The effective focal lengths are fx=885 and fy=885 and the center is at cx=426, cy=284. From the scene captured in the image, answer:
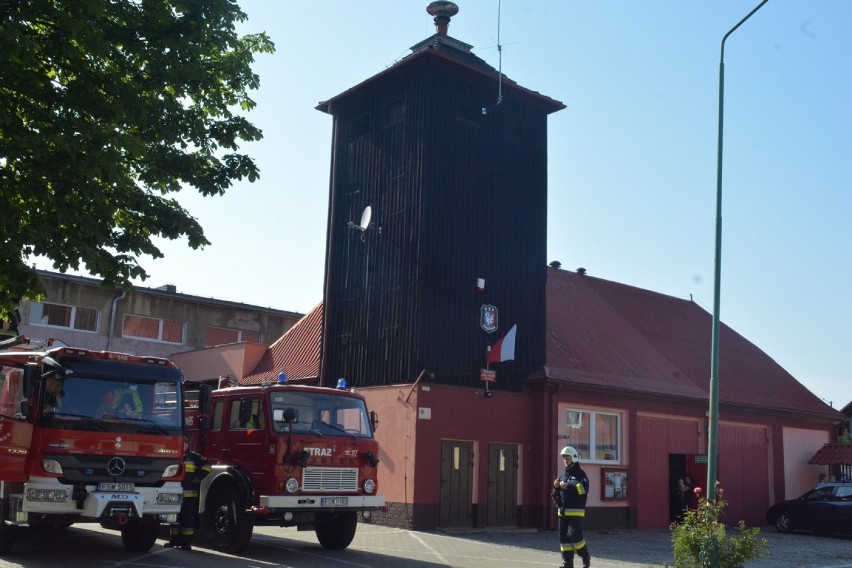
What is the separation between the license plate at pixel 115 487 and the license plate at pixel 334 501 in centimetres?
297

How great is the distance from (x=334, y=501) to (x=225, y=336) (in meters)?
28.5

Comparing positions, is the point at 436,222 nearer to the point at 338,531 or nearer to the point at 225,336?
the point at 338,531

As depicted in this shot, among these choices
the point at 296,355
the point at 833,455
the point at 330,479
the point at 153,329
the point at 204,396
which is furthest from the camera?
the point at 153,329

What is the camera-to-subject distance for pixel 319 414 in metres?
14.6

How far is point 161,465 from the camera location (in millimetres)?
12641

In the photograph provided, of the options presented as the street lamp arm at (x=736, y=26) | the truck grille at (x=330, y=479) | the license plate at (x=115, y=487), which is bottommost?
the license plate at (x=115, y=487)

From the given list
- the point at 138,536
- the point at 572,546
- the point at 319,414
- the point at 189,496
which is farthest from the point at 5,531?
the point at 572,546

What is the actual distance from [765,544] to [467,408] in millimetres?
9266

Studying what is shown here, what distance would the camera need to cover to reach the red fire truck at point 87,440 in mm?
11648

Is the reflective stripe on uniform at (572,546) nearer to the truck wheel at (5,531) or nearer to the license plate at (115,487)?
the license plate at (115,487)

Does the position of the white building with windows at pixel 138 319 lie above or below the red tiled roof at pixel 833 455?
above

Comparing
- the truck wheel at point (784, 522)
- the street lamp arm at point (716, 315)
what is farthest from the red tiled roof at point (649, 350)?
the street lamp arm at point (716, 315)

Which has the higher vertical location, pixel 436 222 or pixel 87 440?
pixel 436 222

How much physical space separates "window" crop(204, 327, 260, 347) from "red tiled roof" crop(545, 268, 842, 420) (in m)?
18.8
